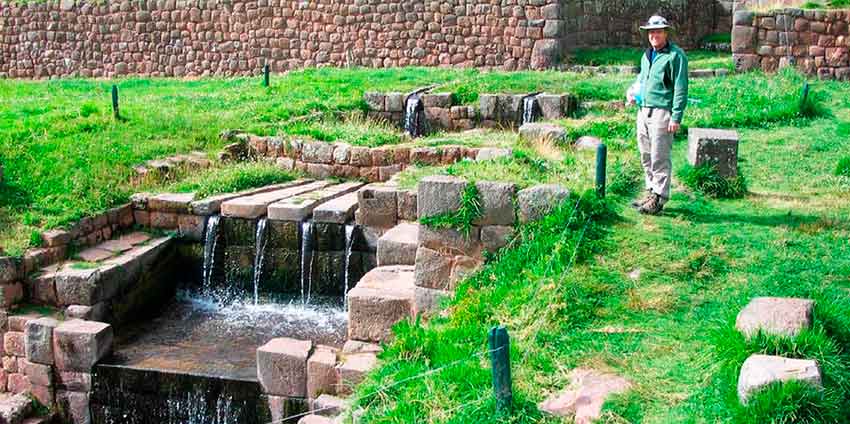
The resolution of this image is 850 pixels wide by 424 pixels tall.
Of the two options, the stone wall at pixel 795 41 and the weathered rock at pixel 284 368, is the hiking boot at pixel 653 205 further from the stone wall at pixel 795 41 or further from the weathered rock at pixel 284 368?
the stone wall at pixel 795 41

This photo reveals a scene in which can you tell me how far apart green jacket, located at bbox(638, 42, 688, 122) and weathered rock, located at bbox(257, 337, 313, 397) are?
391 cm

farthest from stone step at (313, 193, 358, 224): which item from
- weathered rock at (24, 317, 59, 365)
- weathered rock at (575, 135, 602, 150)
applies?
weathered rock at (24, 317, 59, 365)

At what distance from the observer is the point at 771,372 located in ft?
17.7

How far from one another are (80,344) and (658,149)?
20.2 feet

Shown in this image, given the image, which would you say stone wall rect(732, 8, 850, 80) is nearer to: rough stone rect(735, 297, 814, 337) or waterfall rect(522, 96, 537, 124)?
waterfall rect(522, 96, 537, 124)

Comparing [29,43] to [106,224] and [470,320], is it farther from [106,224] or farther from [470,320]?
[470,320]

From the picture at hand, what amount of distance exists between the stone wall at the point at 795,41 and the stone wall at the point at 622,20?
3.69m

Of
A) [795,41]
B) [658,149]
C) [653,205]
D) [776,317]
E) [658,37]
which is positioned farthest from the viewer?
[795,41]

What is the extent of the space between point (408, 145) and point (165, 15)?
13.6 m

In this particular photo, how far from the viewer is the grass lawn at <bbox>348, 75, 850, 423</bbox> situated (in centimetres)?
586

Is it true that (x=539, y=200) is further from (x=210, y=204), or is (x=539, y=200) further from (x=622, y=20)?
(x=622, y=20)

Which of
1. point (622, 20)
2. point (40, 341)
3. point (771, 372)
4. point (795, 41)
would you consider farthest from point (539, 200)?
point (622, 20)

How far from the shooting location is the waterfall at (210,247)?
1212cm

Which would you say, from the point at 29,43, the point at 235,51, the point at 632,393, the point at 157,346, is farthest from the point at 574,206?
the point at 29,43
